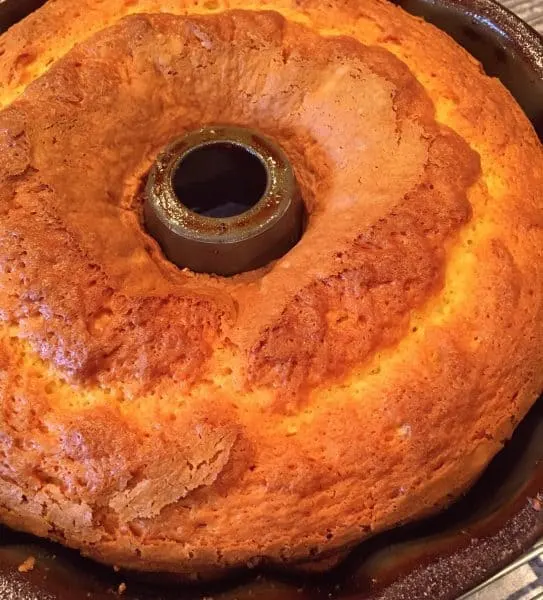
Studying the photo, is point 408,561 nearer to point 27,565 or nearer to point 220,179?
point 27,565

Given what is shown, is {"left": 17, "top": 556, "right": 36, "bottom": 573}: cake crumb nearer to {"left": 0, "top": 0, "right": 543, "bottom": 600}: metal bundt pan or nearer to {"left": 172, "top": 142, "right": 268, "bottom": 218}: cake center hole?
{"left": 0, "top": 0, "right": 543, "bottom": 600}: metal bundt pan

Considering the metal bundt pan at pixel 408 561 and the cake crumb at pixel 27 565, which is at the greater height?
the metal bundt pan at pixel 408 561

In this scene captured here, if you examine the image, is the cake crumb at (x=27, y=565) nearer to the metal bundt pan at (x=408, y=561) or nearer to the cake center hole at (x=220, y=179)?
the metal bundt pan at (x=408, y=561)

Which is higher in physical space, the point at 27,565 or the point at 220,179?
the point at 220,179

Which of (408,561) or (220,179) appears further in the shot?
(220,179)

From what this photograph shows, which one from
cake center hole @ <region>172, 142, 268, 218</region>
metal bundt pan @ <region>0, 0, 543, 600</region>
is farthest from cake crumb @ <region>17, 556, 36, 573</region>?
cake center hole @ <region>172, 142, 268, 218</region>

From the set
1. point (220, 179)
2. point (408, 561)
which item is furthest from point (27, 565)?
point (220, 179)

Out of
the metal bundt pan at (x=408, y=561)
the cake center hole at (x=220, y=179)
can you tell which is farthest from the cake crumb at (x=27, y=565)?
the cake center hole at (x=220, y=179)
